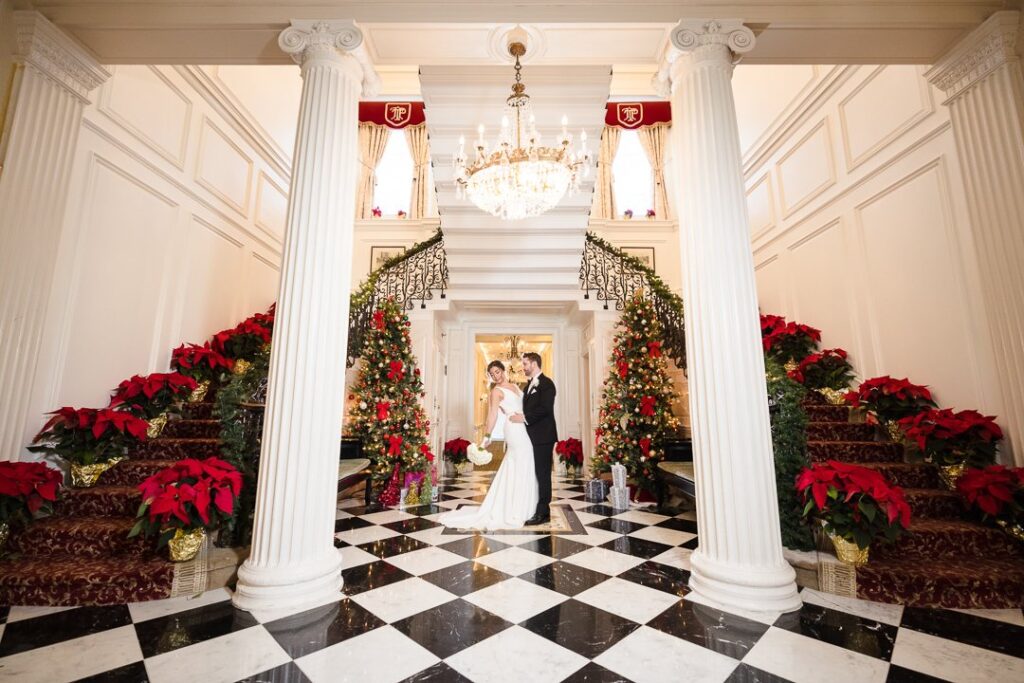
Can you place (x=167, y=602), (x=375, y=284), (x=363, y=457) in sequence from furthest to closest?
(x=375, y=284) < (x=363, y=457) < (x=167, y=602)

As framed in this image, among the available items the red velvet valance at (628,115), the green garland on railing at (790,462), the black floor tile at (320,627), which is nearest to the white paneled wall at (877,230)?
the green garland on railing at (790,462)

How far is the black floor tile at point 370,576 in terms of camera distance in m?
2.42

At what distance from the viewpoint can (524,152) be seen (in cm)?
440

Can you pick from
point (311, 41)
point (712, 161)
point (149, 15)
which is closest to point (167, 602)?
point (311, 41)

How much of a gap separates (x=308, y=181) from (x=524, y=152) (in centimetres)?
252

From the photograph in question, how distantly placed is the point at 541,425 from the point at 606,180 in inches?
266

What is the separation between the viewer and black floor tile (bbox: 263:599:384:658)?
5.90 ft

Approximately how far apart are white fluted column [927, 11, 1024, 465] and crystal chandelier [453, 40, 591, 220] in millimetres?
2916

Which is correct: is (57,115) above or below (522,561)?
above

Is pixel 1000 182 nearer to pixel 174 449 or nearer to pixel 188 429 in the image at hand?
pixel 174 449

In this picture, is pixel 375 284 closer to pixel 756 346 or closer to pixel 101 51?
pixel 101 51

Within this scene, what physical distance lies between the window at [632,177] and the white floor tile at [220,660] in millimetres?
8852

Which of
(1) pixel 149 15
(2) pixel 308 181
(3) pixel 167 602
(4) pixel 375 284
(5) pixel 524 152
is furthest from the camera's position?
(4) pixel 375 284

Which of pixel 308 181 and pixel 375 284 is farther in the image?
pixel 375 284
